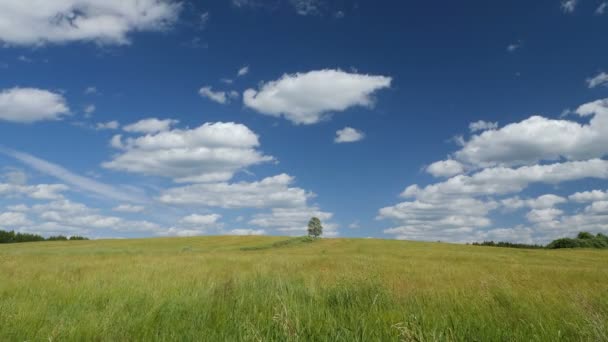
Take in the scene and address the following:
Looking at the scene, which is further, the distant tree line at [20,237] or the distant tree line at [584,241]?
the distant tree line at [20,237]

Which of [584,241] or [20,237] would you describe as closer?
[584,241]

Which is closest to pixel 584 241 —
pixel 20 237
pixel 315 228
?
pixel 315 228

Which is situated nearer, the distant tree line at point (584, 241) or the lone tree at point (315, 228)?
the distant tree line at point (584, 241)

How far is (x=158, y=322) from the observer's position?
16.0 feet

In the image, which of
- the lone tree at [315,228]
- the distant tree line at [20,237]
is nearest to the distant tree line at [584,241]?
the lone tree at [315,228]

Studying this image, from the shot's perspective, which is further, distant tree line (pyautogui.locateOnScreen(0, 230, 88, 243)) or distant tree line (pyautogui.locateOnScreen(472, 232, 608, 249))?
distant tree line (pyautogui.locateOnScreen(0, 230, 88, 243))

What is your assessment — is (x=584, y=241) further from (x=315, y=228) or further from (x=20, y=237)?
(x=20, y=237)

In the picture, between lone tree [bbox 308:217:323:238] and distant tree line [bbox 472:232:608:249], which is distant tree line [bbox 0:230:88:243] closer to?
lone tree [bbox 308:217:323:238]

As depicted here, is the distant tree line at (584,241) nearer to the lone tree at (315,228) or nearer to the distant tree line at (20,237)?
the lone tree at (315,228)

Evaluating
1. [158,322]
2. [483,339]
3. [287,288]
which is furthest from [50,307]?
[483,339]

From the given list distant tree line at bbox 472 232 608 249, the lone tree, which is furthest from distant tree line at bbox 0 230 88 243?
distant tree line at bbox 472 232 608 249

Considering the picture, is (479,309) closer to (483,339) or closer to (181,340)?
(483,339)

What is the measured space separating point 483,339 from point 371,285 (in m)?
2.60

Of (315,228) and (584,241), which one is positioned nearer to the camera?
(584,241)
